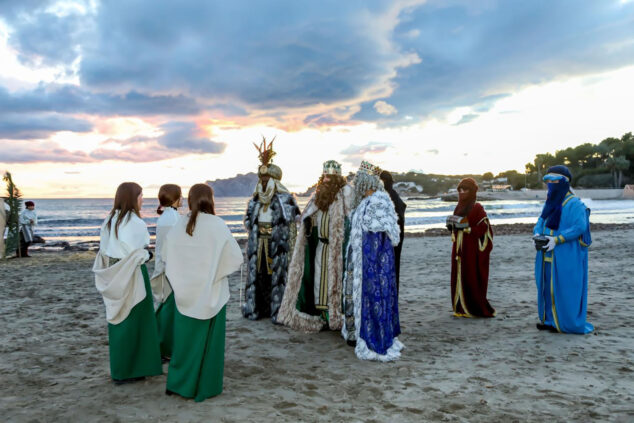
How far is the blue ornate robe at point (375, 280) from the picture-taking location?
4.76m

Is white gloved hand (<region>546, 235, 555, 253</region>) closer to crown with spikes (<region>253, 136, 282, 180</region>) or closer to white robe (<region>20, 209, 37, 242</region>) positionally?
crown with spikes (<region>253, 136, 282, 180</region>)

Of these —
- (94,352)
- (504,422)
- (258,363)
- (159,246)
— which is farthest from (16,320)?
(504,422)

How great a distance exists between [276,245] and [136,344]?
105 inches

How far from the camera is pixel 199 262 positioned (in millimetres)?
3561

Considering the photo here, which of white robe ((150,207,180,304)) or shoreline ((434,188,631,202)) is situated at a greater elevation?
white robe ((150,207,180,304))

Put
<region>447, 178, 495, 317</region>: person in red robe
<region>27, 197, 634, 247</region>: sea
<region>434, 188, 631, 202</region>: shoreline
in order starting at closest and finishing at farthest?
<region>447, 178, 495, 317</region>: person in red robe → <region>27, 197, 634, 247</region>: sea → <region>434, 188, 631, 202</region>: shoreline

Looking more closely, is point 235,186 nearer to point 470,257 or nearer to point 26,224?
point 26,224

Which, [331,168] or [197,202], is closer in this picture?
[197,202]

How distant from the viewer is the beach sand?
3480 mm

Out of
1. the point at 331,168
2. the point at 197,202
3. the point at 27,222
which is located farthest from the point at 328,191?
the point at 27,222

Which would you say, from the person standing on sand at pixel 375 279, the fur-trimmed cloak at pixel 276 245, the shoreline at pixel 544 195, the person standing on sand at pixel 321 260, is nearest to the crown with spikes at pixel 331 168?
the person standing on sand at pixel 321 260

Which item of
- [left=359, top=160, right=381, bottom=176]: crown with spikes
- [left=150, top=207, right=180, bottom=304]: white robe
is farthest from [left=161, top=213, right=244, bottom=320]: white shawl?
[left=359, top=160, right=381, bottom=176]: crown with spikes

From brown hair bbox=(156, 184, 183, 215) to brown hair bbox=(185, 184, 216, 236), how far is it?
1073mm

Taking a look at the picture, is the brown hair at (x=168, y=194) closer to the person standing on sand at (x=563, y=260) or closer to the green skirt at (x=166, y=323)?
the green skirt at (x=166, y=323)
